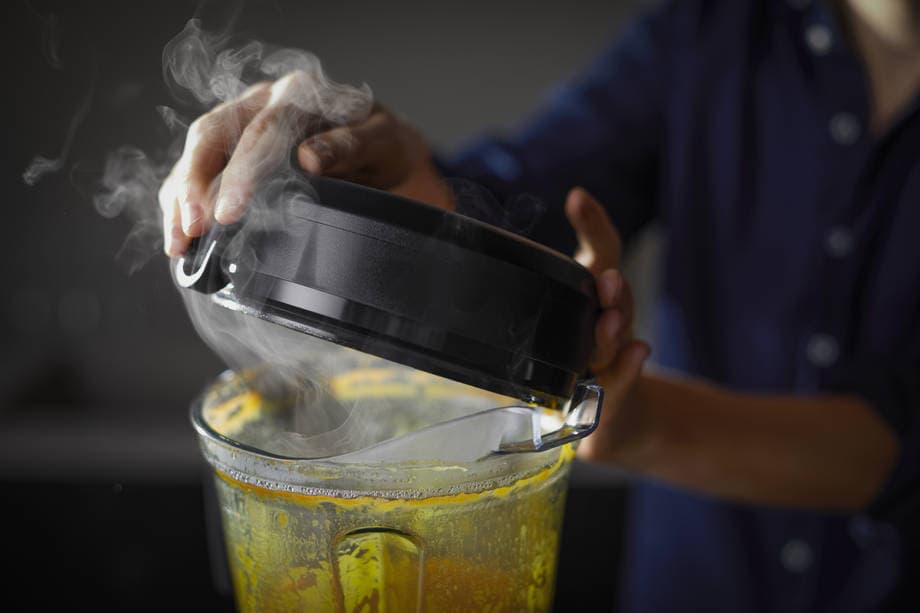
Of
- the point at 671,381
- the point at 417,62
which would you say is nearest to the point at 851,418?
the point at 671,381

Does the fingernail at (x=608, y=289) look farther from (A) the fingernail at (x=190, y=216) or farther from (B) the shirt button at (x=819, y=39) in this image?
(B) the shirt button at (x=819, y=39)

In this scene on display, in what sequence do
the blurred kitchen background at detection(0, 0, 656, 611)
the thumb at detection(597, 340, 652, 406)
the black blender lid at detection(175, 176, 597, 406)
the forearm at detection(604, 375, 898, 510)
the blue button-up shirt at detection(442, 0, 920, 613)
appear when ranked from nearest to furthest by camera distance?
the black blender lid at detection(175, 176, 597, 406) → the thumb at detection(597, 340, 652, 406) → the forearm at detection(604, 375, 898, 510) → the blue button-up shirt at detection(442, 0, 920, 613) → the blurred kitchen background at detection(0, 0, 656, 611)

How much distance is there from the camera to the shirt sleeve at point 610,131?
99cm

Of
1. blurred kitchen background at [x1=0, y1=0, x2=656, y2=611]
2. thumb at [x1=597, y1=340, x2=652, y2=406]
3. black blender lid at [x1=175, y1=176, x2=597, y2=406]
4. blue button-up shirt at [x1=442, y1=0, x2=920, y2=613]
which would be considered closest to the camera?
black blender lid at [x1=175, y1=176, x2=597, y2=406]

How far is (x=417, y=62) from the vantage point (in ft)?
5.73

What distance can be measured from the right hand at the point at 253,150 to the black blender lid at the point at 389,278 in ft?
0.05

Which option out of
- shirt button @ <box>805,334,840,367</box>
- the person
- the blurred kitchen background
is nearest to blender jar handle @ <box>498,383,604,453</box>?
the person

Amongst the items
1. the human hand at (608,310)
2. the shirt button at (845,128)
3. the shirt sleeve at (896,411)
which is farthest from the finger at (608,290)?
the shirt button at (845,128)

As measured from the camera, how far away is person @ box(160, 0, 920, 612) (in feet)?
2.63

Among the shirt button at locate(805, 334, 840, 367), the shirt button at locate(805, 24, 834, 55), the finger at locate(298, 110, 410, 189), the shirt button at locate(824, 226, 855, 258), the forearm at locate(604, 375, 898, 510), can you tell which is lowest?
the forearm at locate(604, 375, 898, 510)

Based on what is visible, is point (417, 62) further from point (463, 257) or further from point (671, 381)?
point (463, 257)

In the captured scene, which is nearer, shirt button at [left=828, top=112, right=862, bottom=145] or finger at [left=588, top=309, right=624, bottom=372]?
finger at [left=588, top=309, right=624, bottom=372]

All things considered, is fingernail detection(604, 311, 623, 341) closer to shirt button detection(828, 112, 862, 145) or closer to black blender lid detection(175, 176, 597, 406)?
black blender lid detection(175, 176, 597, 406)

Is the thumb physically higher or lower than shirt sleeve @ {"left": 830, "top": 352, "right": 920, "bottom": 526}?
higher
